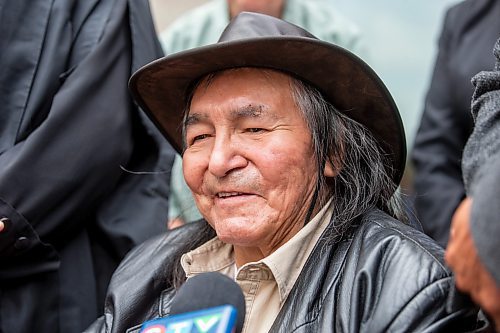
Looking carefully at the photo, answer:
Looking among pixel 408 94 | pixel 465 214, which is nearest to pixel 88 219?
pixel 465 214

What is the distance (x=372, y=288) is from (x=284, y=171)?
1.54 ft

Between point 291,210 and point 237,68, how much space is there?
1.44 feet

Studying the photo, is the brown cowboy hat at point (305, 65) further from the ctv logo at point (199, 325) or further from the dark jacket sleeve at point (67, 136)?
the ctv logo at point (199, 325)

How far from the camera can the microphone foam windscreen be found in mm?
2027

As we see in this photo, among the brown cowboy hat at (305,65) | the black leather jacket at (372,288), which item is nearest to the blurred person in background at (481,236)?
the black leather jacket at (372,288)

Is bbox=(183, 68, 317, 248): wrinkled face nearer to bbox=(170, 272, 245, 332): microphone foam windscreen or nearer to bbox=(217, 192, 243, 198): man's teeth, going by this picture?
bbox=(217, 192, 243, 198): man's teeth

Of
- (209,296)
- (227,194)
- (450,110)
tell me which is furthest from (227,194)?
(450,110)

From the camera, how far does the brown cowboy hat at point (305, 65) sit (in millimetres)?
2693

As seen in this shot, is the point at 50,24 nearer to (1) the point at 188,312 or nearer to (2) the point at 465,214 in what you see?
(1) the point at 188,312

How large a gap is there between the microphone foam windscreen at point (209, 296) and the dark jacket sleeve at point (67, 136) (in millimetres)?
1212

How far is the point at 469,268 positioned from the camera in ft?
6.30

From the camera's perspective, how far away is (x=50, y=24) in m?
3.46

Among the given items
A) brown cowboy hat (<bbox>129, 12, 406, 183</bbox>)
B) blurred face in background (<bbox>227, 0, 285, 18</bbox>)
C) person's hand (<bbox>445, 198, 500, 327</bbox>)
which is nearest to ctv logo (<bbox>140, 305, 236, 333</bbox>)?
person's hand (<bbox>445, 198, 500, 327</bbox>)

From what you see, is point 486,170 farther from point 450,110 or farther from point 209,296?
point 450,110
